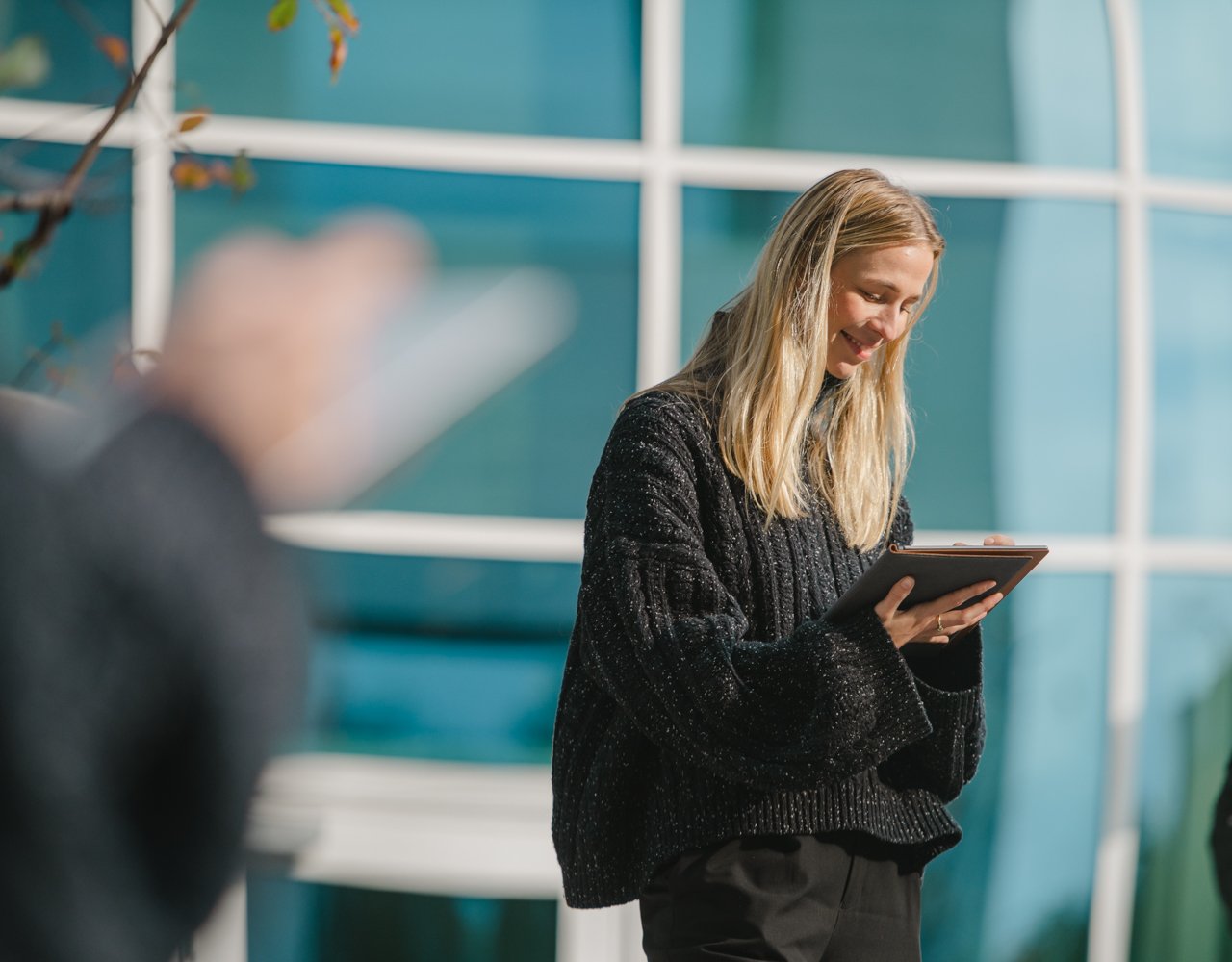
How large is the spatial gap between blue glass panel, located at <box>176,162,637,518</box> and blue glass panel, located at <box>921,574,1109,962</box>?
1.27 meters

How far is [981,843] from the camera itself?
12.2 feet

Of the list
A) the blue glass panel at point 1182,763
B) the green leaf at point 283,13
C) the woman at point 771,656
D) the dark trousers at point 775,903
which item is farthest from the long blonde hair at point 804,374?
the blue glass panel at point 1182,763

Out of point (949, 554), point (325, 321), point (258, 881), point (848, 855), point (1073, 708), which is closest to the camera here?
point (325, 321)

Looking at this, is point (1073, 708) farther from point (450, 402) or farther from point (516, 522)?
point (450, 402)

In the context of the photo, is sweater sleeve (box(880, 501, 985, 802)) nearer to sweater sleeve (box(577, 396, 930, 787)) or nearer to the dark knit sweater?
the dark knit sweater

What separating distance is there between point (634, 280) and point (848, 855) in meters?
2.09

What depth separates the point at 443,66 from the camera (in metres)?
3.66

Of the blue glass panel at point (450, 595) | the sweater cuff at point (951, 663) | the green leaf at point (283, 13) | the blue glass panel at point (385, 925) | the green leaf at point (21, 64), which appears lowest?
the blue glass panel at point (385, 925)

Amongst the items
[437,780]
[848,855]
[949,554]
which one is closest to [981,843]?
[437,780]

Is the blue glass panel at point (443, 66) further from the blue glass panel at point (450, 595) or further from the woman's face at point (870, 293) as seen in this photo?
the woman's face at point (870, 293)

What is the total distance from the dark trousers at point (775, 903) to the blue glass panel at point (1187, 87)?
8.77ft

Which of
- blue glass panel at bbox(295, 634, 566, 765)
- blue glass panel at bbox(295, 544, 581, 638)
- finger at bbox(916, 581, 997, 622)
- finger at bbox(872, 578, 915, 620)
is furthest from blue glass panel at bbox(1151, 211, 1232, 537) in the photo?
finger at bbox(872, 578, 915, 620)

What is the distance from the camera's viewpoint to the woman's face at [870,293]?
204cm

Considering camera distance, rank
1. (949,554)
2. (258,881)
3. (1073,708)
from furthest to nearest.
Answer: (1073,708)
(258,881)
(949,554)
